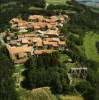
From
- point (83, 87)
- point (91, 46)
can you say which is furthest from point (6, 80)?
point (91, 46)

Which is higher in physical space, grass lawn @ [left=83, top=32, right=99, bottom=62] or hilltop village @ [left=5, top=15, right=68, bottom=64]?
hilltop village @ [left=5, top=15, right=68, bottom=64]

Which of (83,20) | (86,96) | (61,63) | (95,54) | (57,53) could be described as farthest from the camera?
(83,20)

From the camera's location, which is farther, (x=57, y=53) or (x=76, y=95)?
(x=57, y=53)

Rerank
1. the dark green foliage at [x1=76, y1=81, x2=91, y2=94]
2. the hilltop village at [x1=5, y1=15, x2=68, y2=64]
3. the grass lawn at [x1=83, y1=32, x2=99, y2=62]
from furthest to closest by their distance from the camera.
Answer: the grass lawn at [x1=83, y1=32, x2=99, y2=62], the hilltop village at [x1=5, y1=15, x2=68, y2=64], the dark green foliage at [x1=76, y1=81, x2=91, y2=94]

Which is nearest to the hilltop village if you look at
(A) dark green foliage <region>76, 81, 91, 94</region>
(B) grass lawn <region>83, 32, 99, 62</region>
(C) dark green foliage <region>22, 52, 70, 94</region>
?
(C) dark green foliage <region>22, 52, 70, 94</region>

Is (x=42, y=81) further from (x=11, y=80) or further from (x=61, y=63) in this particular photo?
(x=61, y=63)

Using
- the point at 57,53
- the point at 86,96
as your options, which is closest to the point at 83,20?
the point at 57,53

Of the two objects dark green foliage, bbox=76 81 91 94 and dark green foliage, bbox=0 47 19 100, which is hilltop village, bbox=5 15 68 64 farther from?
dark green foliage, bbox=76 81 91 94

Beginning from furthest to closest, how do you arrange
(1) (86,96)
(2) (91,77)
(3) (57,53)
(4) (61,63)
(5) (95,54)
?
(5) (95,54), (3) (57,53), (4) (61,63), (2) (91,77), (1) (86,96)
